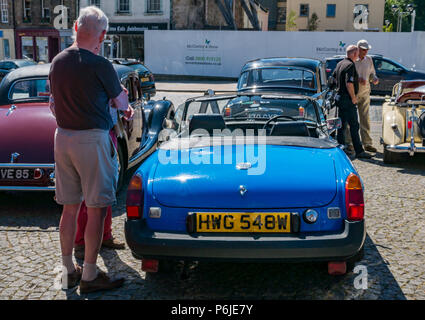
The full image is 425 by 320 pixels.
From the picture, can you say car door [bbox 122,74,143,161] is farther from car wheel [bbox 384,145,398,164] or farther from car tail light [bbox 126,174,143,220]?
car wheel [bbox 384,145,398,164]

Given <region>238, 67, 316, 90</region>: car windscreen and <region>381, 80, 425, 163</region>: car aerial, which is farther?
<region>238, 67, 316, 90</region>: car windscreen

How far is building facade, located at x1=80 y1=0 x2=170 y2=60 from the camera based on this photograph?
3794 centimetres

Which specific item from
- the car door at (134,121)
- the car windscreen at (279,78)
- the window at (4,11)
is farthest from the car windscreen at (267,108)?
the window at (4,11)

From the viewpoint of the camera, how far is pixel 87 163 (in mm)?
3523

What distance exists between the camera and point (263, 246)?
10.7ft

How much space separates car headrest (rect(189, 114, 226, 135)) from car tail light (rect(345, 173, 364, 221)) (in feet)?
4.52

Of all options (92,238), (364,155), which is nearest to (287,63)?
(364,155)

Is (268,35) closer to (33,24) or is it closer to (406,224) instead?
(33,24)

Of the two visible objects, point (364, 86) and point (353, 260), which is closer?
point (353, 260)

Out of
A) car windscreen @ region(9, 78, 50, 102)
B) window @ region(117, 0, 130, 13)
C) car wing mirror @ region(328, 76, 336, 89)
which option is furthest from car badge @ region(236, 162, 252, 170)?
window @ region(117, 0, 130, 13)

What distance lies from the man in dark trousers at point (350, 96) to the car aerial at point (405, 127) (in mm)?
522

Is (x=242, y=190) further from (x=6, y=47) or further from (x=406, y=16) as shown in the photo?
(x=406, y=16)

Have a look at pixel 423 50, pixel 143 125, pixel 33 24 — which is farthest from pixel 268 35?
pixel 143 125

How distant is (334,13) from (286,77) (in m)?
57.1
